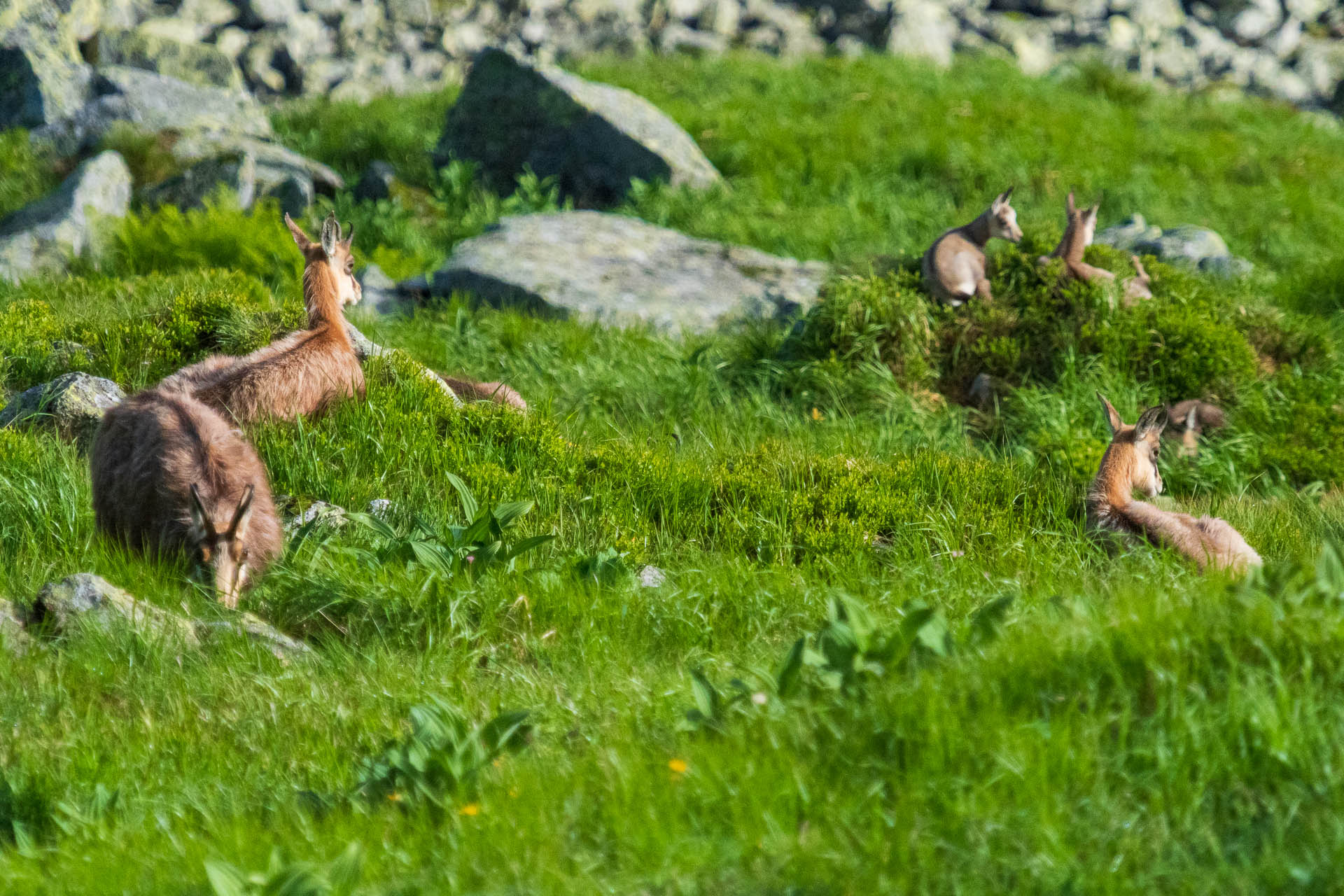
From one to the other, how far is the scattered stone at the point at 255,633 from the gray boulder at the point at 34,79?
1020 cm

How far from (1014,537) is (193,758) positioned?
3783 millimetres

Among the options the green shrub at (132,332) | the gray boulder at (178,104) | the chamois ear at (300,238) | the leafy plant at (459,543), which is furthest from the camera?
the gray boulder at (178,104)

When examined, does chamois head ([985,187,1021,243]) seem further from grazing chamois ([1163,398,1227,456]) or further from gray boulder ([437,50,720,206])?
gray boulder ([437,50,720,206])

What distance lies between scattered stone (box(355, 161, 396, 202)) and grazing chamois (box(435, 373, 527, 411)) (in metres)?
5.61

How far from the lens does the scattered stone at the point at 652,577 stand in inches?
202

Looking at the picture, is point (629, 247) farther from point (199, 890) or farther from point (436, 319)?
point (199, 890)

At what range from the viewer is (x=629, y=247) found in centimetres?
1012

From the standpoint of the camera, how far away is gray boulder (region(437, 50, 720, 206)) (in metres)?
11.9

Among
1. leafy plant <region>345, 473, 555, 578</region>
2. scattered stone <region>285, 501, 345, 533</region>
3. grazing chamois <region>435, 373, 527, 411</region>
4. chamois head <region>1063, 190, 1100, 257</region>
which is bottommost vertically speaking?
grazing chamois <region>435, 373, 527, 411</region>

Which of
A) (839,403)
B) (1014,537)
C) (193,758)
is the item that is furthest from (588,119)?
(193,758)

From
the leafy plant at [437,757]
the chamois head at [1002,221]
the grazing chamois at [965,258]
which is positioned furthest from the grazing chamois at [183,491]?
the chamois head at [1002,221]

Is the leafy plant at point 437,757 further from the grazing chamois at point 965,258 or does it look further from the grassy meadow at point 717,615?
the grazing chamois at point 965,258

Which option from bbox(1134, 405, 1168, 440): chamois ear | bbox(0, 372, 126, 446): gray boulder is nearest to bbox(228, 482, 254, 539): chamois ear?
bbox(0, 372, 126, 446): gray boulder

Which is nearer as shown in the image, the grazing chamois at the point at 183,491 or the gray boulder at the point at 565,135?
the grazing chamois at the point at 183,491
